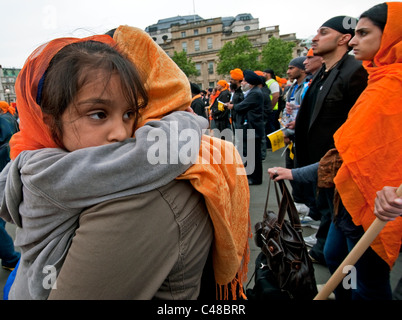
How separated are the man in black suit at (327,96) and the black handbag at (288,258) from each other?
1.78 feet

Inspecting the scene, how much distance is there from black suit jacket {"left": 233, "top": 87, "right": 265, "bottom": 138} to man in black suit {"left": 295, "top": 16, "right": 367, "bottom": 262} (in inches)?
100

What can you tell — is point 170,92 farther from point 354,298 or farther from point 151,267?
point 354,298

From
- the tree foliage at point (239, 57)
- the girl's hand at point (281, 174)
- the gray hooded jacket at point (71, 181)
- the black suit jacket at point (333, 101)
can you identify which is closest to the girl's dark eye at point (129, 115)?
the gray hooded jacket at point (71, 181)

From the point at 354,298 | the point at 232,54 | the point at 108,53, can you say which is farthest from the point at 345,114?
the point at 232,54

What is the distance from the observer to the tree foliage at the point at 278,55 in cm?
4078

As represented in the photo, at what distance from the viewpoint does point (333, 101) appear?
7.07 ft

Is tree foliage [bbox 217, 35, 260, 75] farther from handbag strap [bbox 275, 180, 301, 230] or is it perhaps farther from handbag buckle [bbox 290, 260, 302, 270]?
handbag buckle [bbox 290, 260, 302, 270]

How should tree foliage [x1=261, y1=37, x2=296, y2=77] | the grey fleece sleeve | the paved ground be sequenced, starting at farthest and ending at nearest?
tree foliage [x1=261, y1=37, x2=296, y2=77] → the paved ground → the grey fleece sleeve

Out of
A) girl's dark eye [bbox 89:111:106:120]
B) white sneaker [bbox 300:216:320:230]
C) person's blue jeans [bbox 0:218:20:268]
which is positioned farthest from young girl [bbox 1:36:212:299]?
white sneaker [bbox 300:216:320:230]

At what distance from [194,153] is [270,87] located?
7.77 meters

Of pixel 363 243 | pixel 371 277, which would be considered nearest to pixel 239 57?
pixel 371 277

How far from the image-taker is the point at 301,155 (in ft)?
8.76

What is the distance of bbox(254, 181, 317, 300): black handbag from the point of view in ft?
4.63

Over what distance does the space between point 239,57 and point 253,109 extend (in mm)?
40457
